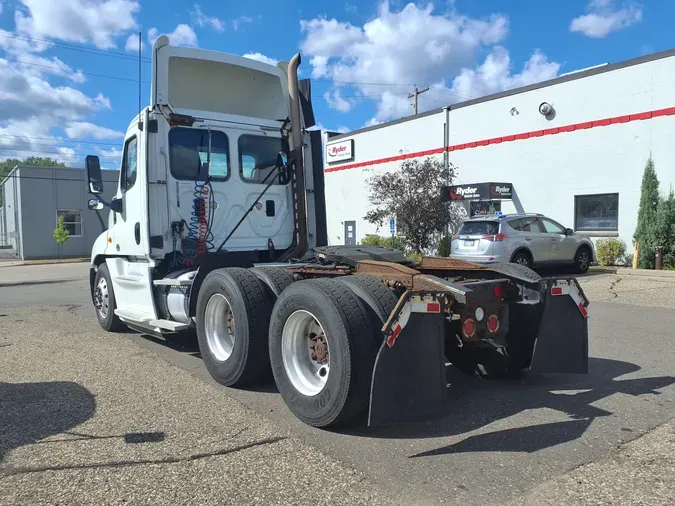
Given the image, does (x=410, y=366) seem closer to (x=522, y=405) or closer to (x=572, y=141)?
(x=522, y=405)

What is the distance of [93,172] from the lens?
7.40 metres

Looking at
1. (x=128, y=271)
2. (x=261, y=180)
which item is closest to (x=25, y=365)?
(x=128, y=271)

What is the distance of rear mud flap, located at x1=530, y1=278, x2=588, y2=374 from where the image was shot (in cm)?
479

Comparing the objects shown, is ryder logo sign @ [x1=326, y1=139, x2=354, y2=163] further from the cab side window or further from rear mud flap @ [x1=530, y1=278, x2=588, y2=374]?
rear mud flap @ [x1=530, y1=278, x2=588, y2=374]

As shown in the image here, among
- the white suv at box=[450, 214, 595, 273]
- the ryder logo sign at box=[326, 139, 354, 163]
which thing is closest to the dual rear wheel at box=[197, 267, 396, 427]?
the white suv at box=[450, 214, 595, 273]

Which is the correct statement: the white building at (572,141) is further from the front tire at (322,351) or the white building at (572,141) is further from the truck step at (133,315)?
the front tire at (322,351)

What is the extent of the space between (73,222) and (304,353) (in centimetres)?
3904

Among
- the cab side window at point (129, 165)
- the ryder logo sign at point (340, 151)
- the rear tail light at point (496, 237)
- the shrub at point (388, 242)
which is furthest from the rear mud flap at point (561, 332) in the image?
the ryder logo sign at point (340, 151)

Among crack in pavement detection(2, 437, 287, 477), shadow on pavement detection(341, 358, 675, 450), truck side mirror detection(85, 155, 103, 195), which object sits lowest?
shadow on pavement detection(341, 358, 675, 450)

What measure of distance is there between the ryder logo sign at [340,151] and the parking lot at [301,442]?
76.2 ft

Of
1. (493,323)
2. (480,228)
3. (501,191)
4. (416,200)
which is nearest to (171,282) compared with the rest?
(493,323)

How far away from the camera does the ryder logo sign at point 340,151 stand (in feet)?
93.6

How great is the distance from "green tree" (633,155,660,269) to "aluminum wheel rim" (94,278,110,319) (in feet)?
49.7

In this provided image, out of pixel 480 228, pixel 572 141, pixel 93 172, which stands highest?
pixel 572 141
